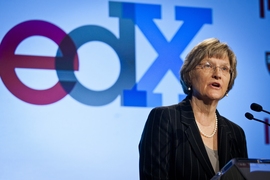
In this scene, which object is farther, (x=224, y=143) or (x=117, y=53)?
(x=117, y=53)

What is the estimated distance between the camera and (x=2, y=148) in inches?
125

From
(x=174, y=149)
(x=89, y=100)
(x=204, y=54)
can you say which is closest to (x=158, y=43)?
(x=89, y=100)

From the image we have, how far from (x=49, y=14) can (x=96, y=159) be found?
111 cm

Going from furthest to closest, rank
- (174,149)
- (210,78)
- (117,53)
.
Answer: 1. (117,53)
2. (210,78)
3. (174,149)

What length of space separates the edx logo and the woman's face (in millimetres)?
973

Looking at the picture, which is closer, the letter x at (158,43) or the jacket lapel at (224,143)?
the jacket lapel at (224,143)

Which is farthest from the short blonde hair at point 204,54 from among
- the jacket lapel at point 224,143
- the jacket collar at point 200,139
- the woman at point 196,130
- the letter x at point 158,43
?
the letter x at point 158,43

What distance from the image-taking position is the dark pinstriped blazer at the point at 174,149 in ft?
7.68

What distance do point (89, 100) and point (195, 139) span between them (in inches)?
46.7

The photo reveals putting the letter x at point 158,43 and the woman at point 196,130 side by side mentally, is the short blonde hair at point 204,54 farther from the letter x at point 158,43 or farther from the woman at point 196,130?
the letter x at point 158,43

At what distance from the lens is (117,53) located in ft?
11.8

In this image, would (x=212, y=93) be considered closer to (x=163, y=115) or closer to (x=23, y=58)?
(x=163, y=115)

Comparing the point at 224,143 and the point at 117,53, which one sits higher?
the point at 117,53

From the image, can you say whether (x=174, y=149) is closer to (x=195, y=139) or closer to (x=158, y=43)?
(x=195, y=139)
